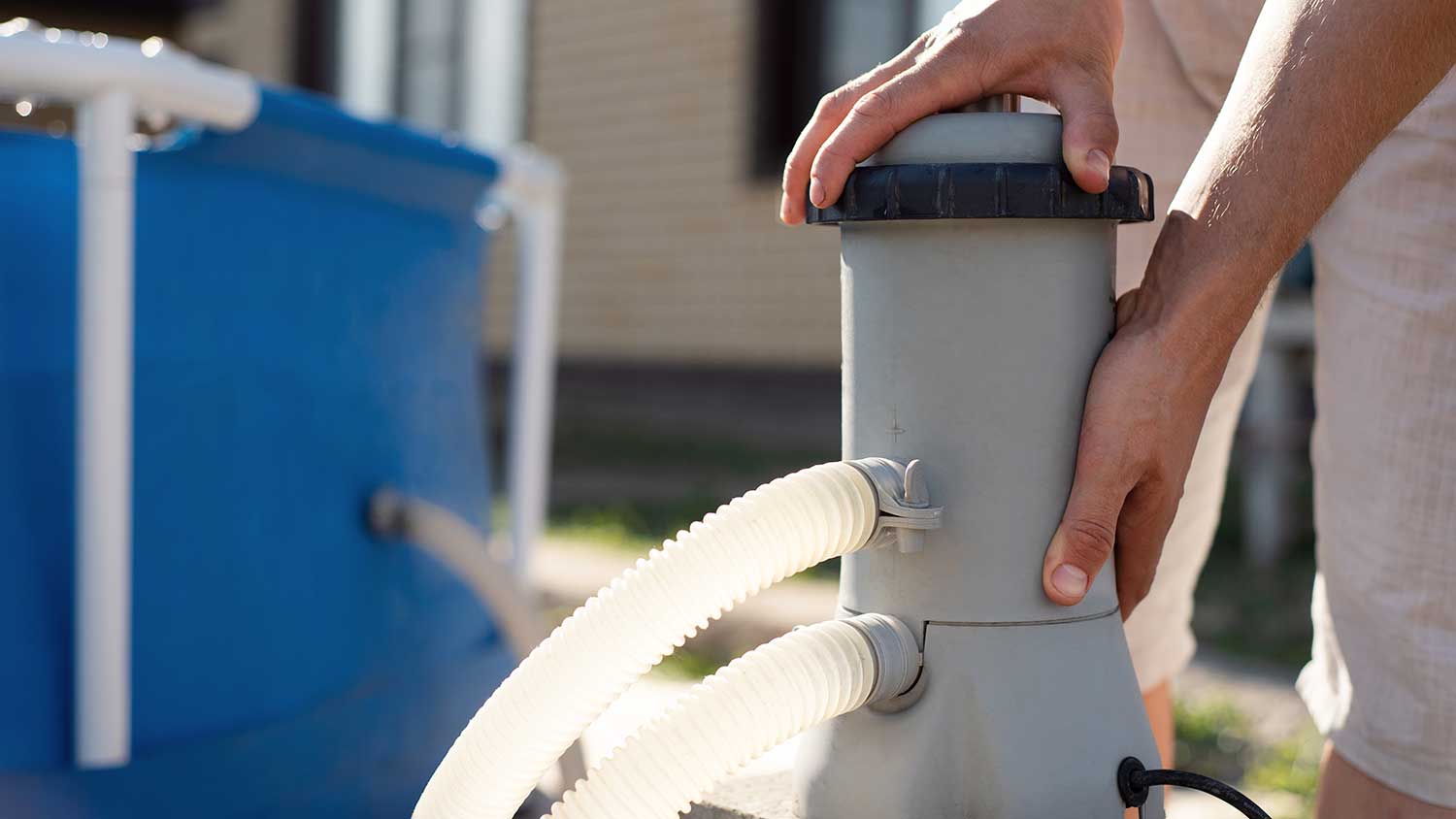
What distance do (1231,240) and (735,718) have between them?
467 mm

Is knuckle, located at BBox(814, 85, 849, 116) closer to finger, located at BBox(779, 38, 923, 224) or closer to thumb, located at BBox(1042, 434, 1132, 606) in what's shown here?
finger, located at BBox(779, 38, 923, 224)

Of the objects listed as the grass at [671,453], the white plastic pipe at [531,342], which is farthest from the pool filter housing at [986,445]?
the grass at [671,453]

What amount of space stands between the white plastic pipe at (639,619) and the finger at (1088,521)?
0.13m

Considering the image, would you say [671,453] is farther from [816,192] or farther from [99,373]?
[816,192]

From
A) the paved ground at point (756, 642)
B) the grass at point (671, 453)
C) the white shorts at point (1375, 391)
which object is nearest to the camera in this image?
the white shorts at point (1375, 391)

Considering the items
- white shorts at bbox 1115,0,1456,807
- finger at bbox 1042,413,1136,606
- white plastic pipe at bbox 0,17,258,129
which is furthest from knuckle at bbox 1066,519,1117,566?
white plastic pipe at bbox 0,17,258,129

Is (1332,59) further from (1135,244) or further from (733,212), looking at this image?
(733,212)

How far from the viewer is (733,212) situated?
7.01 m

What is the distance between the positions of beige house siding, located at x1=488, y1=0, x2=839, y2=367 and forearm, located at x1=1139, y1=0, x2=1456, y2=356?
5360mm

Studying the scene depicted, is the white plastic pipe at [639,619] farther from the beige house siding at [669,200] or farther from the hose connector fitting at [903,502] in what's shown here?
the beige house siding at [669,200]

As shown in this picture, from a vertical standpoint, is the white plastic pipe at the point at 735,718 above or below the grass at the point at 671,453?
above

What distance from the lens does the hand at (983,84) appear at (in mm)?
1014

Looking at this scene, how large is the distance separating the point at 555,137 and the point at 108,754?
6.69 m

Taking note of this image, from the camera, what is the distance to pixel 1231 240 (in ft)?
3.30
